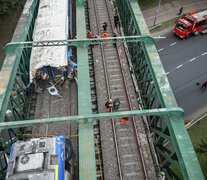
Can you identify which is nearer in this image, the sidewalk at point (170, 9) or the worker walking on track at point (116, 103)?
the worker walking on track at point (116, 103)

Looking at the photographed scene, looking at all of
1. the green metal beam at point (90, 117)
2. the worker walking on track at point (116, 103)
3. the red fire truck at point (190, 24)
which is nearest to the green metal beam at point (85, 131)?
the green metal beam at point (90, 117)

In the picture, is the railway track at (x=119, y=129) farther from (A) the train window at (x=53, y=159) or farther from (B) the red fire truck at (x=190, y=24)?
Result: (B) the red fire truck at (x=190, y=24)

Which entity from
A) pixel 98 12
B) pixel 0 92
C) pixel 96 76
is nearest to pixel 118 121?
pixel 96 76

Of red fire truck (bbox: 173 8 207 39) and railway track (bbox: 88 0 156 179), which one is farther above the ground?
red fire truck (bbox: 173 8 207 39)

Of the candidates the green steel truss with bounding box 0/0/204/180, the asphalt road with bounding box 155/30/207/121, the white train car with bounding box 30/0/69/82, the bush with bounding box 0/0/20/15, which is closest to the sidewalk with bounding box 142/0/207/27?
the asphalt road with bounding box 155/30/207/121

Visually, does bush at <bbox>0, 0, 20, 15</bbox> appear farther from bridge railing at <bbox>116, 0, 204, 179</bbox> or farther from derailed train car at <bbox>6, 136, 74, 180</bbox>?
derailed train car at <bbox>6, 136, 74, 180</bbox>

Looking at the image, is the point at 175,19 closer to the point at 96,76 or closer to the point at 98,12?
the point at 98,12
